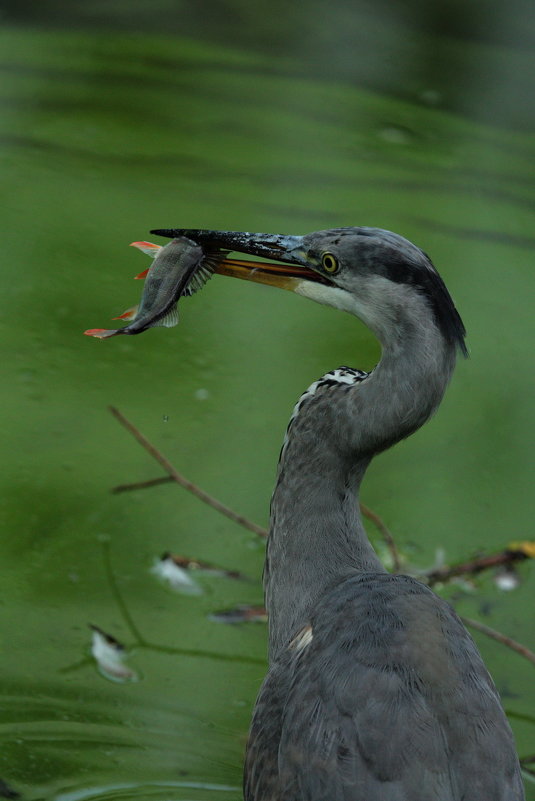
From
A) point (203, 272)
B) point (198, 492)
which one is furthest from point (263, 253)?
point (198, 492)

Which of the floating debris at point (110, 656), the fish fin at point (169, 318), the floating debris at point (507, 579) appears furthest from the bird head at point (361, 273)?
the floating debris at point (507, 579)

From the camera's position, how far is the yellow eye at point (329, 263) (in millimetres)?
1868

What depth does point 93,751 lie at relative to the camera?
2.08 m

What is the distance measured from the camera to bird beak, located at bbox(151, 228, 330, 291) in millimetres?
1911

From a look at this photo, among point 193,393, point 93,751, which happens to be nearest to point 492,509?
point 193,393

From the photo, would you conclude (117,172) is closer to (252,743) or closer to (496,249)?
(496,249)

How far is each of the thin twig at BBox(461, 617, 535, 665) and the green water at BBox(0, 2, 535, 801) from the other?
0.24ft

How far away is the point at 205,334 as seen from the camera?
3.28 m

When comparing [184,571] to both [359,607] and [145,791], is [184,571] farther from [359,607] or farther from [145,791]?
[359,607]

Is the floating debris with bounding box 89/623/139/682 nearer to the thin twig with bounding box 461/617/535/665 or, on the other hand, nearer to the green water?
the green water

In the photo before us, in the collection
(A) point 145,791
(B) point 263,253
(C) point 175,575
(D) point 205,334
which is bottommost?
(A) point 145,791

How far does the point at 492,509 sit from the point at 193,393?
0.83 meters

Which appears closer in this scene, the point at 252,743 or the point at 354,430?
the point at 252,743

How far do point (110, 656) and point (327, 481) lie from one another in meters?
0.64
